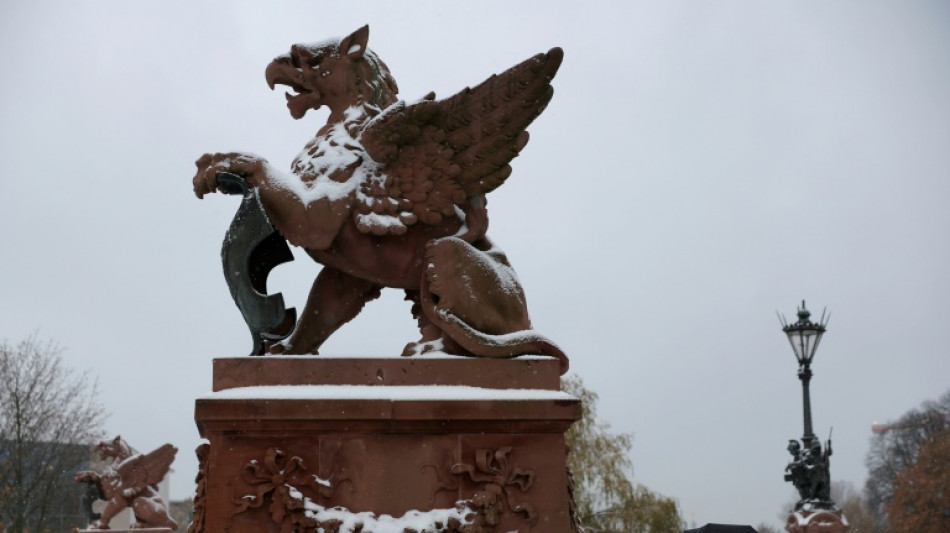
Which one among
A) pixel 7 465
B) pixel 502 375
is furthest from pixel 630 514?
pixel 502 375

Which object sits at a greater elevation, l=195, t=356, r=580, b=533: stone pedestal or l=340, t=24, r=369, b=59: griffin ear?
l=340, t=24, r=369, b=59: griffin ear

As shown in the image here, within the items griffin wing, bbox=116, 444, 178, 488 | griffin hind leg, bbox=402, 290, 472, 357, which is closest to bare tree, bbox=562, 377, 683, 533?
griffin wing, bbox=116, 444, 178, 488

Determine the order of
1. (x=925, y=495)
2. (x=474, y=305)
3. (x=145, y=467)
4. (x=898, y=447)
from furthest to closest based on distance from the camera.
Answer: (x=898, y=447) < (x=925, y=495) < (x=145, y=467) < (x=474, y=305)

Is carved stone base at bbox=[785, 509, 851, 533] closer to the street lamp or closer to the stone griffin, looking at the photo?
the street lamp

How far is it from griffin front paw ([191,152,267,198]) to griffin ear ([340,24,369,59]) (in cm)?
107

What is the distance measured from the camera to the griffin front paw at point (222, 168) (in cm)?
721

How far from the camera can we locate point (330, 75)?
25.6 ft

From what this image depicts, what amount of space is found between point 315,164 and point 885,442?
5388cm

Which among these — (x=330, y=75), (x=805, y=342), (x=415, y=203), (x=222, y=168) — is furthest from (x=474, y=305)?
(x=805, y=342)

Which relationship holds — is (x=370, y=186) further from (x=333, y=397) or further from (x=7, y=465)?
(x=7, y=465)

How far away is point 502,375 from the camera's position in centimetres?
704

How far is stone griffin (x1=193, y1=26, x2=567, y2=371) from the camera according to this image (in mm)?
7160

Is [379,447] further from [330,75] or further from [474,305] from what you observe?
[330,75]

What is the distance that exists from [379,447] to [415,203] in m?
1.65
